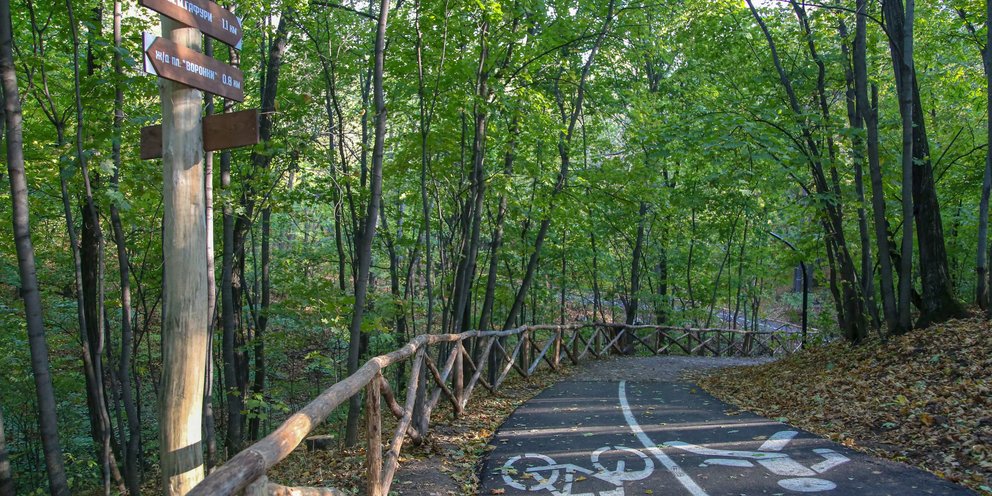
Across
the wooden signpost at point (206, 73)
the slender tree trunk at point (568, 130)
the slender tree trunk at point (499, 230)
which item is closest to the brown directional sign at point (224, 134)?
the wooden signpost at point (206, 73)

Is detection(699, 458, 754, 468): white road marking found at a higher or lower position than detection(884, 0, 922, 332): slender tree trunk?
lower

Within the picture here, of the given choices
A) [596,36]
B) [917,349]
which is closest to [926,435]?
[917,349]

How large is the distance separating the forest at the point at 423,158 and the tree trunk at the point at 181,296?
2865mm

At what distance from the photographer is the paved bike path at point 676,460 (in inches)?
205

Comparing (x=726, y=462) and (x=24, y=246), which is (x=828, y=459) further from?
(x=24, y=246)

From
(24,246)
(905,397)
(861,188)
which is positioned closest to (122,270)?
(24,246)

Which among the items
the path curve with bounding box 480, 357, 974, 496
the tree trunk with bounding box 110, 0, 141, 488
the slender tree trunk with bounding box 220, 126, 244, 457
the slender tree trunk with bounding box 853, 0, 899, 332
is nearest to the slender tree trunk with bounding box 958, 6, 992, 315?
the slender tree trunk with bounding box 853, 0, 899, 332

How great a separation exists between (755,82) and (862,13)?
3.38 m

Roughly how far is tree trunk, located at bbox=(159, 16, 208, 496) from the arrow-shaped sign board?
0.31 feet

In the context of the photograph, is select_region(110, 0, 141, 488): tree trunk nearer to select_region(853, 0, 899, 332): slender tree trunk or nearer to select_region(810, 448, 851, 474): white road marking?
select_region(810, 448, 851, 474): white road marking

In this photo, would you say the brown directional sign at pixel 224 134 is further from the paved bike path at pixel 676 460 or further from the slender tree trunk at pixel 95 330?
the slender tree trunk at pixel 95 330

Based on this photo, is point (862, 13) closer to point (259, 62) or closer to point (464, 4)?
point (464, 4)

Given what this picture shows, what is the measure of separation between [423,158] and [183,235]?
17.1 feet

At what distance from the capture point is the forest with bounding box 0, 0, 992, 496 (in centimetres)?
829
